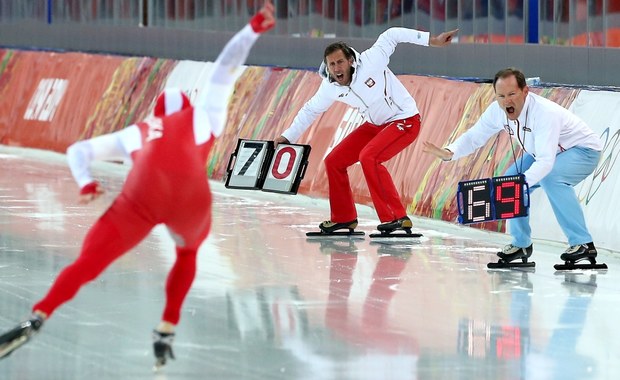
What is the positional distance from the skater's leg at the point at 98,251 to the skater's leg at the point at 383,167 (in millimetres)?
5016

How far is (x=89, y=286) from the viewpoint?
9453 millimetres

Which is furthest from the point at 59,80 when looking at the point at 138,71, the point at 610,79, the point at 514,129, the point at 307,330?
the point at 307,330

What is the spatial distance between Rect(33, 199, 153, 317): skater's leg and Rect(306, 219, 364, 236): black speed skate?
514 centimetres

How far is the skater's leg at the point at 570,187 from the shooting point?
10195 mm

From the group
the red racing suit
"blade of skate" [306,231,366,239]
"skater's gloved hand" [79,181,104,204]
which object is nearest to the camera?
"skater's gloved hand" [79,181,104,204]

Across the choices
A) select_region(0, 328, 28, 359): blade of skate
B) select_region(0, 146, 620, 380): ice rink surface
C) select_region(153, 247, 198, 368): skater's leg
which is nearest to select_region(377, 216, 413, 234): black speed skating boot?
select_region(0, 146, 620, 380): ice rink surface

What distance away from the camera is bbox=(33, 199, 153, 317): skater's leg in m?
6.90

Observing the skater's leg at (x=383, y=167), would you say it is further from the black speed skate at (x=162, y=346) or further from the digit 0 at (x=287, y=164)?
the black speed skate at (x=162, y=346)

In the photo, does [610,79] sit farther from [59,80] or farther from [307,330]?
[59,80]

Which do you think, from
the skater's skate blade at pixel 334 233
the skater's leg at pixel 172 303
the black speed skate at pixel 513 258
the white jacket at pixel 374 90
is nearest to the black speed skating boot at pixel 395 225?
the skater's skate blade at pixel 334 233

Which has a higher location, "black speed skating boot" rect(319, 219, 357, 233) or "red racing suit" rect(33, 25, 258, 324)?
"red racing suit" rect(33, 25, 258, 324)

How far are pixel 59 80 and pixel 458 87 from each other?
26.2ft

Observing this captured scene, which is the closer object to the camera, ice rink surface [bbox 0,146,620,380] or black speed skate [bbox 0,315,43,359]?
black speed skate [bbox 0,315,43,359]

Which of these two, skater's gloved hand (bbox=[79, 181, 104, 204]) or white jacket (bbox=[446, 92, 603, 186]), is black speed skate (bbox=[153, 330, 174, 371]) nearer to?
skater's gloved hand (bbox=[79, 181, 104, 204])
